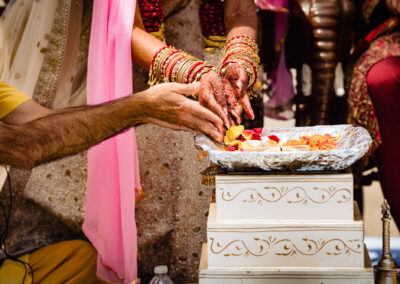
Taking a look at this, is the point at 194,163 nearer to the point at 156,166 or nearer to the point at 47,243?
the point at 156,166

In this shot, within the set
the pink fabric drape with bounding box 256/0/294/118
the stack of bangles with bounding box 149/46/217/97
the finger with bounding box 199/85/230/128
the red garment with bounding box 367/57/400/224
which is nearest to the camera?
the finger with bounding box 199/85/230/128

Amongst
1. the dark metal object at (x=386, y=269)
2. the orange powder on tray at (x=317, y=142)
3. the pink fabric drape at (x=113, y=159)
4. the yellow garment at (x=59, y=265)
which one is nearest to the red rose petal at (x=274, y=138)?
the orange powder on tray at (x=317, y=142)

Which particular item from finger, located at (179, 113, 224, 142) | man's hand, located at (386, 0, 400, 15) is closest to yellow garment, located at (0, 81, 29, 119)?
finger, located at (179, 113, 224, 142)

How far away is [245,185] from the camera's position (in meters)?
0.90

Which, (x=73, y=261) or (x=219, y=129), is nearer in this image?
(x=219, y=129)

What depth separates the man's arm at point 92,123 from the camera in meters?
1.10

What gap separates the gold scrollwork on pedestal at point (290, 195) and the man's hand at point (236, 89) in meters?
0.30

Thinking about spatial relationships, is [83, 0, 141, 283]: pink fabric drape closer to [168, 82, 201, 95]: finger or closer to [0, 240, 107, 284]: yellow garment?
[0, 240, 107, 284]: yellow garment

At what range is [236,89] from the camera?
1.20m

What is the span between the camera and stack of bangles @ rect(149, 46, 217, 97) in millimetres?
1201

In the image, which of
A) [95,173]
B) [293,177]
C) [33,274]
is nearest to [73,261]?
[33,274]

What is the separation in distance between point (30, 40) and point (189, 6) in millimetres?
478

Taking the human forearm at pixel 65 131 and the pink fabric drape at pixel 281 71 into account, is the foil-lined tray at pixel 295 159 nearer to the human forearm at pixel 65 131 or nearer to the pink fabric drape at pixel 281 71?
the human forearm at pixel 65 131

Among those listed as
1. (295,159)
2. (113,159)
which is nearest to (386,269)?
(295,159)
